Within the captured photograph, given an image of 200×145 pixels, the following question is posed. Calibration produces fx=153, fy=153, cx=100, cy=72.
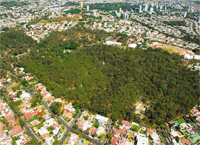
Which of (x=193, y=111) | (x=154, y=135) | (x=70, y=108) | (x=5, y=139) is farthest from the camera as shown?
(x=193, y=111)

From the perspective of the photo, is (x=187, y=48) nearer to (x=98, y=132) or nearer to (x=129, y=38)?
(x=129, y=38)

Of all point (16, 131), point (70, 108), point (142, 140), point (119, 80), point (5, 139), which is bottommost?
point (5, 139)

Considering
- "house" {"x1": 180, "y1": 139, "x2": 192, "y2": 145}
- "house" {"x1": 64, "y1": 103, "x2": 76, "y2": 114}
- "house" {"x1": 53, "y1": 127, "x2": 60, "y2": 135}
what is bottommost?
"house" {"x1": 180, "y1": 139, "x2": 192, "y2": 145}

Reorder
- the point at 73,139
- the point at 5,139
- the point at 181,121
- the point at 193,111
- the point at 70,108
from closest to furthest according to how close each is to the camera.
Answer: the point at 5,139
the point at 73,139
the point at 181,121
the point at 70,108
the point at 193,111

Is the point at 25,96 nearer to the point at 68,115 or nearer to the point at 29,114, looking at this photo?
the point at 29,114

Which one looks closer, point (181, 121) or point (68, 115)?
point (181, 121)

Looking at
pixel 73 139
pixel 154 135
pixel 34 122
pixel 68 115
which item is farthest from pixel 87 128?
pixel 154 135

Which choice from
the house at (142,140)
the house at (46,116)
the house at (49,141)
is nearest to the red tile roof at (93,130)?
the house at (49,141)

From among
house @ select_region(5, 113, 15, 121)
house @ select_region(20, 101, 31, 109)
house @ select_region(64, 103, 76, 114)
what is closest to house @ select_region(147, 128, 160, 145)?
house @ select_region(64, 103, 76, 114)

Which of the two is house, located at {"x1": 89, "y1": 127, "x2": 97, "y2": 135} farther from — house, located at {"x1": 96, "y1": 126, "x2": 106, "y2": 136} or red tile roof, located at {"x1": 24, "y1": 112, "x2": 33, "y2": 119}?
red tile roof, located at {"x1": 24, "y1": 112, "x2": 33, "y2": 119}
